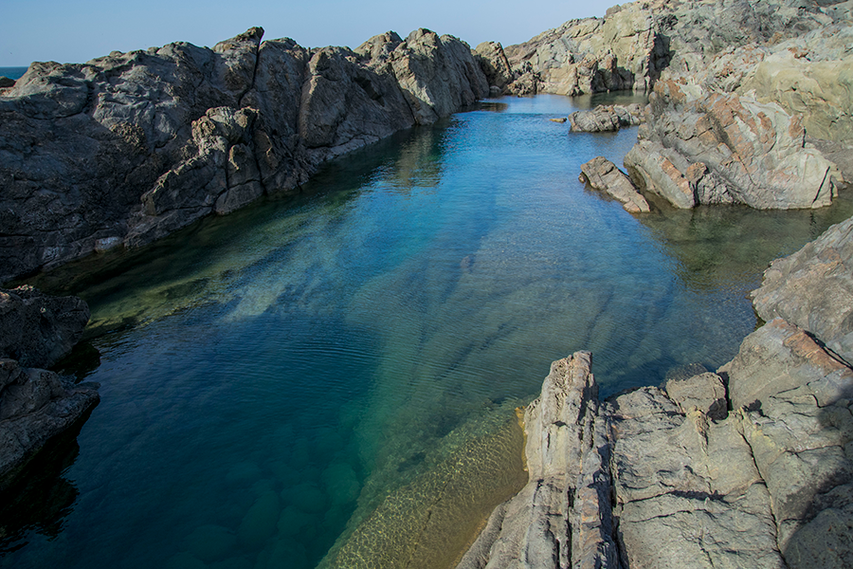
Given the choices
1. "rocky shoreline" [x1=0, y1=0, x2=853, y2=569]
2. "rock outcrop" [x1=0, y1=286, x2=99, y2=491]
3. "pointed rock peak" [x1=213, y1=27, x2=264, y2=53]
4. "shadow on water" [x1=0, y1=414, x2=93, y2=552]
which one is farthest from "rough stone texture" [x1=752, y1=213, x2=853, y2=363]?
"pointed rock peak" [x1=213, y1=27, x2=264, y2=53]

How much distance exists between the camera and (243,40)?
40062 mm

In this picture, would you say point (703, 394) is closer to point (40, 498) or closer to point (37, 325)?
point (40, 498)

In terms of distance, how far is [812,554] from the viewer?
5.65 m

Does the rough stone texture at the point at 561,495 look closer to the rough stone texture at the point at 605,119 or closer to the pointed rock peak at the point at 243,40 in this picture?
the pointed rock peak at the point at 243,40

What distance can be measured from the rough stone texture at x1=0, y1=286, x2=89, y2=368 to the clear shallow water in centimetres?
132

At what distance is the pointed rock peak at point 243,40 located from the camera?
3806 centimetres

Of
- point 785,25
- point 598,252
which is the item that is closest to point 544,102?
point 785,25

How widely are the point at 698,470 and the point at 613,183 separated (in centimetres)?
2410

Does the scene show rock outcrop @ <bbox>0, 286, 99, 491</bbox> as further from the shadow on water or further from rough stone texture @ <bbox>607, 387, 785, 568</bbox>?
rough stone texture @ <bbox>607, 387, 785, 568</bbox>

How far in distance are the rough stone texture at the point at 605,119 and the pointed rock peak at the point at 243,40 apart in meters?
30.6

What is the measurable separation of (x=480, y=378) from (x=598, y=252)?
1056 cm

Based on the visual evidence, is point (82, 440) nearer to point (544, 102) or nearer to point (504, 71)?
point (544, 102)

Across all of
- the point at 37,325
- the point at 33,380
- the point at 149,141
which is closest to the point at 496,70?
the point at 149,141

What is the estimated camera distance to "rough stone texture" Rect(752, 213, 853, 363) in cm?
1118
